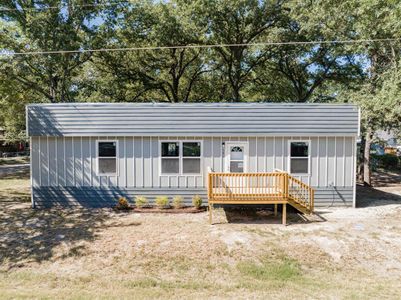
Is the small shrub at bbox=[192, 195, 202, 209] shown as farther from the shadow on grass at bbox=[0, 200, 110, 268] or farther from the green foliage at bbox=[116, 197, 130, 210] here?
the shadow on grass at bbox=[0, 200, 110, 268]

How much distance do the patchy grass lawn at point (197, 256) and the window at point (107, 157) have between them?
5.78ft

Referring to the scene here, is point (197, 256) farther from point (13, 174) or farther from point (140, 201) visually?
point (13, 174)

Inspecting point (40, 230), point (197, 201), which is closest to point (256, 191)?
point (197, 201)

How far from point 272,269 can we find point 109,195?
22.2 feet

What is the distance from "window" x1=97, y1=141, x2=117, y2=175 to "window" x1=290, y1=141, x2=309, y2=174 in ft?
21.3

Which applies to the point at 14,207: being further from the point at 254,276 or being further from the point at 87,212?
the point at 254,276

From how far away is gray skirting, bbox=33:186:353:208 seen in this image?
10.8m

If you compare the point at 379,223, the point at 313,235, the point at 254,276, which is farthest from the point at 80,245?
the point at 379,223

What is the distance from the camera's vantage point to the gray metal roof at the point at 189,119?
1056cm

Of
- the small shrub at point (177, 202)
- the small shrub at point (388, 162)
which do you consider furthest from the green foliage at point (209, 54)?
the small shrub at point (388, 162)

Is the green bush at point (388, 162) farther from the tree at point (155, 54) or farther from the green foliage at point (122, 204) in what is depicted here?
the green foliage at point (122, 204)

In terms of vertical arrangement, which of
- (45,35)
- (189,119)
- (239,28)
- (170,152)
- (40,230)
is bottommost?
(40,230)

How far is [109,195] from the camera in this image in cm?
1084

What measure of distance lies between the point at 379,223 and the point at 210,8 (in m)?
14.6
